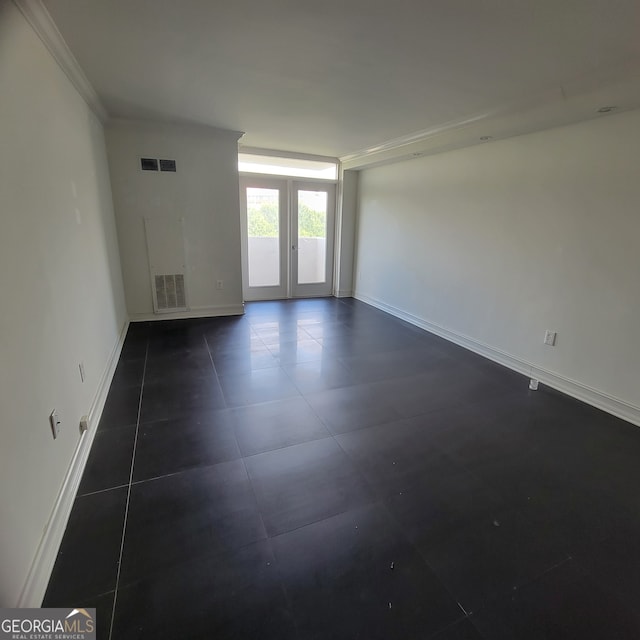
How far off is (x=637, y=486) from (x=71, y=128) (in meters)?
4.29

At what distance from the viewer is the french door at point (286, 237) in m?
5.55

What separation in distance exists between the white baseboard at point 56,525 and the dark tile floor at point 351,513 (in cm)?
5

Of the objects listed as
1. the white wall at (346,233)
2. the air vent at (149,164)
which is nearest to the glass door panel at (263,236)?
the white wall at (346,233)

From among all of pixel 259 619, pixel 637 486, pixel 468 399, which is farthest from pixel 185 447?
pixel 637 486

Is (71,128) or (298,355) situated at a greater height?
(71,128)

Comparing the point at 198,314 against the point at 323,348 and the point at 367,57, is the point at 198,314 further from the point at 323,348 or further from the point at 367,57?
the point at 367,57

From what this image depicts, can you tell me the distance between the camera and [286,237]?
5.86 meters

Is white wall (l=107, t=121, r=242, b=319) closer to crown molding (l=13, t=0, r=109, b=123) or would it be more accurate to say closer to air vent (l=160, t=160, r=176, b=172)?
air vent (l=160, t=160, r=176, b=172)

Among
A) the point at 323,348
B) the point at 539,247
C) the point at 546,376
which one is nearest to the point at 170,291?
the point at 323,348

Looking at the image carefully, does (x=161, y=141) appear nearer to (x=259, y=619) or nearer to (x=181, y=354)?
(x=181, y=354)

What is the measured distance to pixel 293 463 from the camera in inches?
81.5

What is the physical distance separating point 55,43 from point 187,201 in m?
2.44

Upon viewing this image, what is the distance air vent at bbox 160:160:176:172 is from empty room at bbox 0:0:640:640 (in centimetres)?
4

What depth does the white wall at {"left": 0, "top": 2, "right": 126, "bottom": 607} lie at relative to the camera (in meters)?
1.23
